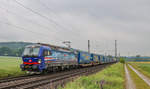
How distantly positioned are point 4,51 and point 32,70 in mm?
56103

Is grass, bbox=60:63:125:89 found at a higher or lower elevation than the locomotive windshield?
lower

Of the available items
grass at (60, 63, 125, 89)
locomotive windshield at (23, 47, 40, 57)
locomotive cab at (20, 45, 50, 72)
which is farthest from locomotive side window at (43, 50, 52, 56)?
grass at (60, 63, 125, 89)

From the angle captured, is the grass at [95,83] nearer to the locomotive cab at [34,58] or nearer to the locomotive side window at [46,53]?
the locomotive cab at [34,58]

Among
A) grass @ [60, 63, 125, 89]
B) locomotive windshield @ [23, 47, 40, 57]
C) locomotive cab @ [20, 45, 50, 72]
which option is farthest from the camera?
locomotive windshield @ [23, 47, 40, 57]

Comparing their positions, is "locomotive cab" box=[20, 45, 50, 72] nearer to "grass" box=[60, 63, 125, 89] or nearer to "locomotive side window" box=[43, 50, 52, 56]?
"locomotive side window" box=[43, 50, 52, 56]

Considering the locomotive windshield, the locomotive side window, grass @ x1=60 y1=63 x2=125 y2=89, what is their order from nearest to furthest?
1. grass @ x1=60 y1=63 x2=125 y2=89
2. the locomotive windshield
3. the locomotive side window

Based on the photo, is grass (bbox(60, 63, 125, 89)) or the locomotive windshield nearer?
grass (bbox(60, 63, 125, 89))

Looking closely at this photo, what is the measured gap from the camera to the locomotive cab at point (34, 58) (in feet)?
58.6

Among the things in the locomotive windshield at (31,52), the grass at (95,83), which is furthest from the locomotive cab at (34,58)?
the grass at (95,83)

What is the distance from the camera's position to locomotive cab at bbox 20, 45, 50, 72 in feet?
58.6

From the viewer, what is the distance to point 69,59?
1105 inches

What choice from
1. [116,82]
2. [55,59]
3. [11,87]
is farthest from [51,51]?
[116,82]

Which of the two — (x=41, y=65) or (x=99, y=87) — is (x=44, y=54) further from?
(x=99, y=87)

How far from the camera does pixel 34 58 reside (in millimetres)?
18172
